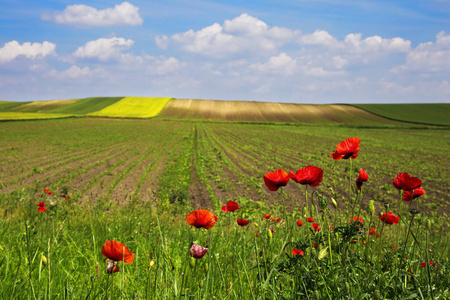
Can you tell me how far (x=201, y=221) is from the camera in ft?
4.58

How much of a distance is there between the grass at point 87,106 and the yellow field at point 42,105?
3101 mm

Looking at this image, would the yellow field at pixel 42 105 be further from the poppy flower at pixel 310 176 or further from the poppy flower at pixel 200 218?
the poppy flower at pixel 310 176

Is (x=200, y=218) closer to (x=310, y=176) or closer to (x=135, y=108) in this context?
(x=310, y=176)

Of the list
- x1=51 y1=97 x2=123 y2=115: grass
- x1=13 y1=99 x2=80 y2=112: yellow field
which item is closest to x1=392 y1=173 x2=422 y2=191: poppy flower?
x1=51 y1=97 x2=123 y2=115: grass

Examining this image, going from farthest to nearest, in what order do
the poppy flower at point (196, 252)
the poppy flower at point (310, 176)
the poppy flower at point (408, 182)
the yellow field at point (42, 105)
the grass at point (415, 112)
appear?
the yellow field at point (42, 105), the grass at point (415, 112), the poppy flower at point (408, 182), the poppy flower at point (310, 176), the poppy flower at point (196, 252)

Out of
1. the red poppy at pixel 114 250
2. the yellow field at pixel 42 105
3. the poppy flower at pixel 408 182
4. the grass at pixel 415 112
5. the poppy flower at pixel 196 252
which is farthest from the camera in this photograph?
the yellow field at pixel 42 105

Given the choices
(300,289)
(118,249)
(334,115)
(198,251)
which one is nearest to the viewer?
(118,249)

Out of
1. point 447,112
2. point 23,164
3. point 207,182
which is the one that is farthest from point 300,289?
point 447,112

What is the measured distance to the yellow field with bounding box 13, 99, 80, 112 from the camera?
266ft

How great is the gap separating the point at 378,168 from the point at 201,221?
1886 cm

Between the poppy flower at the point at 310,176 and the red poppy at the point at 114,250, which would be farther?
the poppy flower at the point at 310,176

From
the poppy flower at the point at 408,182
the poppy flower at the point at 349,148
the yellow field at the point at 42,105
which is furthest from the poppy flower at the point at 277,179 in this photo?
the yellow field at the point at 42,105

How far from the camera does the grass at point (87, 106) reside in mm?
75781

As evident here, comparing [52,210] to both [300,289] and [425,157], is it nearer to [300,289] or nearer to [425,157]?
[300,289]
